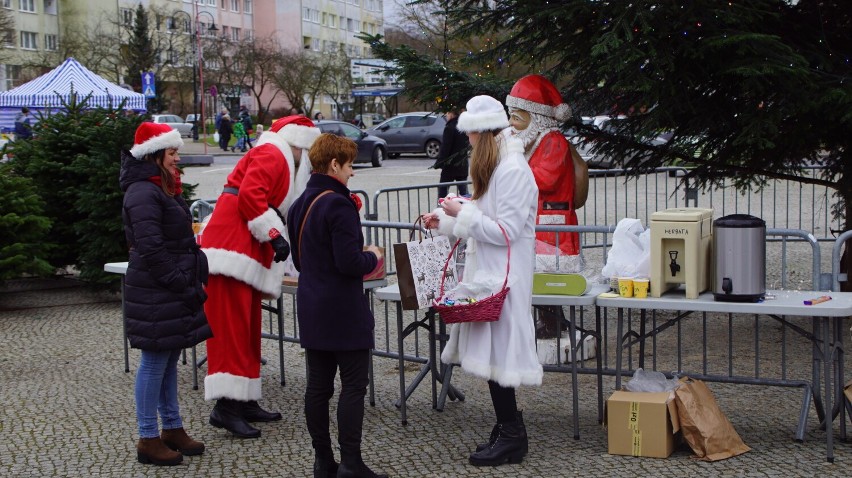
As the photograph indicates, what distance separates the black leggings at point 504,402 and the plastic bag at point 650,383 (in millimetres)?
723

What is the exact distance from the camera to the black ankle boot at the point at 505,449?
17.9 ft

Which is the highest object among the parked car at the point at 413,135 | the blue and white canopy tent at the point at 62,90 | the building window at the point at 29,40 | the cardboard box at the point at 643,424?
the building window at the point at 29,40

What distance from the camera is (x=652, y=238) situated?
5625 millimetres

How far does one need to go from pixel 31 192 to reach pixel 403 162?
77.1 ft

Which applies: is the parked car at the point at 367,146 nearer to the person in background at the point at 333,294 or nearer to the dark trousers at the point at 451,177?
the dark trousers at the point at 451,177

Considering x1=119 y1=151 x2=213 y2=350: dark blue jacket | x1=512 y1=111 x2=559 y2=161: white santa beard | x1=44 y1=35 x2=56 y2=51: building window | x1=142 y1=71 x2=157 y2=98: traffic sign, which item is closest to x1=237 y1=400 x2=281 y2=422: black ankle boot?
x1=119 y1=151 x2=213 y2=350: dark blue jacket

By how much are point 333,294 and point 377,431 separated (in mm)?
1466

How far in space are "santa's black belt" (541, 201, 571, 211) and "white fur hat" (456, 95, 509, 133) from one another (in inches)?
88.3

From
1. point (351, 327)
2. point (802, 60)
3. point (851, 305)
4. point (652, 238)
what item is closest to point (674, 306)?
point (652, 238)

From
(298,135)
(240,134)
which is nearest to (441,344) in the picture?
(298,135)

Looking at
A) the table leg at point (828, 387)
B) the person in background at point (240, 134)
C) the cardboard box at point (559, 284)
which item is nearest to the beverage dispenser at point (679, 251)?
the cardboard box at point (559, 284)

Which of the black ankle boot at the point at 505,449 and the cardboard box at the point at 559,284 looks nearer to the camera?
the black ankle boot at the point at 505,449

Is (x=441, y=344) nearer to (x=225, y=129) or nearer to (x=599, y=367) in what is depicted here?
(x=599, y=367)

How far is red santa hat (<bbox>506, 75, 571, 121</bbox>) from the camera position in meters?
7.53
